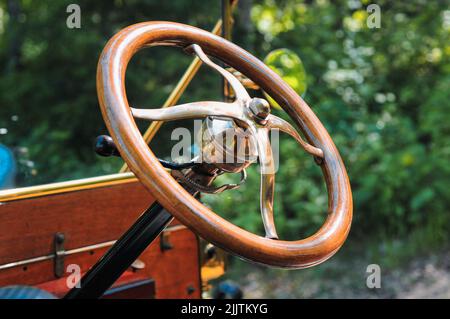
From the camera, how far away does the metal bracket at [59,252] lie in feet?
5.07

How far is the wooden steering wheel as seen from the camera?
958 millimetres

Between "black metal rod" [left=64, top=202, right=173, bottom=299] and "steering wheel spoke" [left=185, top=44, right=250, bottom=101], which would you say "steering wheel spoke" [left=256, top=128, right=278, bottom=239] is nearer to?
"steering wheel spoke" [left=185, top=44, right=250, bottom=101]

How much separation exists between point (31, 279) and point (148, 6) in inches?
105

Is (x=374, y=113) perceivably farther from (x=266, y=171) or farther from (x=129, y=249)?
(x=129, y=249)

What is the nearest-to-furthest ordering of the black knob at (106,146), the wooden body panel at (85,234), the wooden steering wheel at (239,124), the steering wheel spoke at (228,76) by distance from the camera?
the wooden steering wheel at (239,124) → the black knob at (106,146) → the steering wheel spoke at (228,76) → the wooden body panel at (85,234)

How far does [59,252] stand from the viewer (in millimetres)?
1547

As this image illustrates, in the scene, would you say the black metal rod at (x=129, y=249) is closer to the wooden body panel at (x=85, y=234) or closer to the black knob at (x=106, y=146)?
the black knob at (x=106, y=146)

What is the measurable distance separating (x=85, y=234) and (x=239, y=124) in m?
0.66

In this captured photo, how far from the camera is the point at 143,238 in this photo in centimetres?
119

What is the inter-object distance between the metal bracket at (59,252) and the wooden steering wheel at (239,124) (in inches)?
22.5

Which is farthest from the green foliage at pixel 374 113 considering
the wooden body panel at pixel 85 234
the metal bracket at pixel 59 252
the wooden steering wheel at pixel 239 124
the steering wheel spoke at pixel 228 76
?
the steering wheel spoke at pixel 228 76

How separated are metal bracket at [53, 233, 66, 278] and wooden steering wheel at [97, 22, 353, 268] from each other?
57cm

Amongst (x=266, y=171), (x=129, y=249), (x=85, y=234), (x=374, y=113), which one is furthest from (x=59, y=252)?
(x=374, y=113)

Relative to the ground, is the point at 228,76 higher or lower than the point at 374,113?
higher
